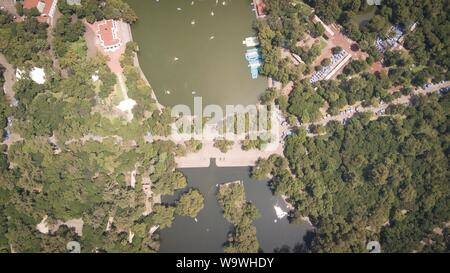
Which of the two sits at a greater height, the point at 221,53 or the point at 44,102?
the point at 221,53

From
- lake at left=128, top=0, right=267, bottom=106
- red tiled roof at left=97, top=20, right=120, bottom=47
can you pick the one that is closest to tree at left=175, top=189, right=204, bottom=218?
lake at left=128, top=0, right=267, bottom=106

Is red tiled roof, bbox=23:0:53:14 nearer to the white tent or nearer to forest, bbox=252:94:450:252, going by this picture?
the white tent

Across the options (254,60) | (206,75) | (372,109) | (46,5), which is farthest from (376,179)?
(46,5)

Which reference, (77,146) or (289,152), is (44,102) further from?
(289,152)

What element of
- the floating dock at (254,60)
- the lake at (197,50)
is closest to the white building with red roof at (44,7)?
the lake at (197,50)

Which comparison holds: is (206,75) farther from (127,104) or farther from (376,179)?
(376,179)
